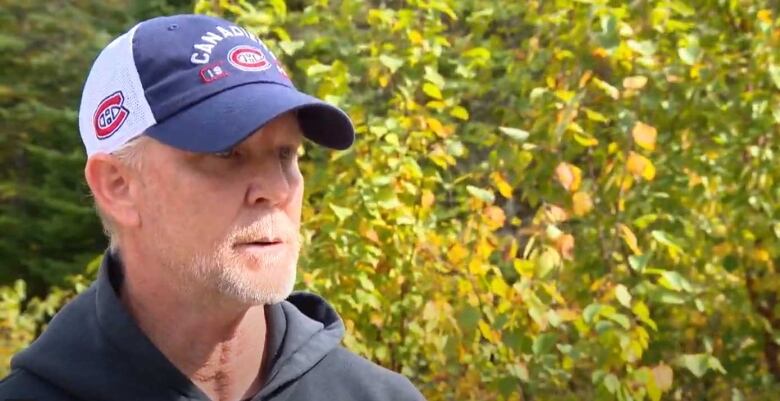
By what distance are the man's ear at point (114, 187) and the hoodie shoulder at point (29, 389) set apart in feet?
0.82

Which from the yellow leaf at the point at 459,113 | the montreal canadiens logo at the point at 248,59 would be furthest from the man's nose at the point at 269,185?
the yellow leaf at the point at 459,113

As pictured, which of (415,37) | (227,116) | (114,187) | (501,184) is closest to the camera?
(227,116)

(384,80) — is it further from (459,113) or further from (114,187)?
(114,187)

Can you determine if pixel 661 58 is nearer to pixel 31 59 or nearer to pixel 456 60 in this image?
pixel 456 60

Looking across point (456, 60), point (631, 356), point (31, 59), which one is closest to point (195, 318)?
point (631, 356)

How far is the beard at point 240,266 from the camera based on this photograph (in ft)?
5.48

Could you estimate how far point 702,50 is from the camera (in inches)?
139

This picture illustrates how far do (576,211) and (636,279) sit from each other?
27 centimetres

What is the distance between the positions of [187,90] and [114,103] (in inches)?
4.5

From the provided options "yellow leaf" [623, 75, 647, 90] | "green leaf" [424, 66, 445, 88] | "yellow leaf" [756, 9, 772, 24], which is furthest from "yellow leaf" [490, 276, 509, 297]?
"yellow leaf" [756, 9, 772, 24]

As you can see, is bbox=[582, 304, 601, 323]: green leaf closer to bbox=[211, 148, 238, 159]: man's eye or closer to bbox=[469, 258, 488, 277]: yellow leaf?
bbox=[469, 258, 488, 277]: yellow leaf

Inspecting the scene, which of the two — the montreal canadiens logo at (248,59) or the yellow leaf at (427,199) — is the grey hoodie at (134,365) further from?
the yellow leaf at (427,199)

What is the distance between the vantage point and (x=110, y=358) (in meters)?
1.71

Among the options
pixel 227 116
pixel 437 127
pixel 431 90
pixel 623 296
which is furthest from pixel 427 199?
pixel 227 116
